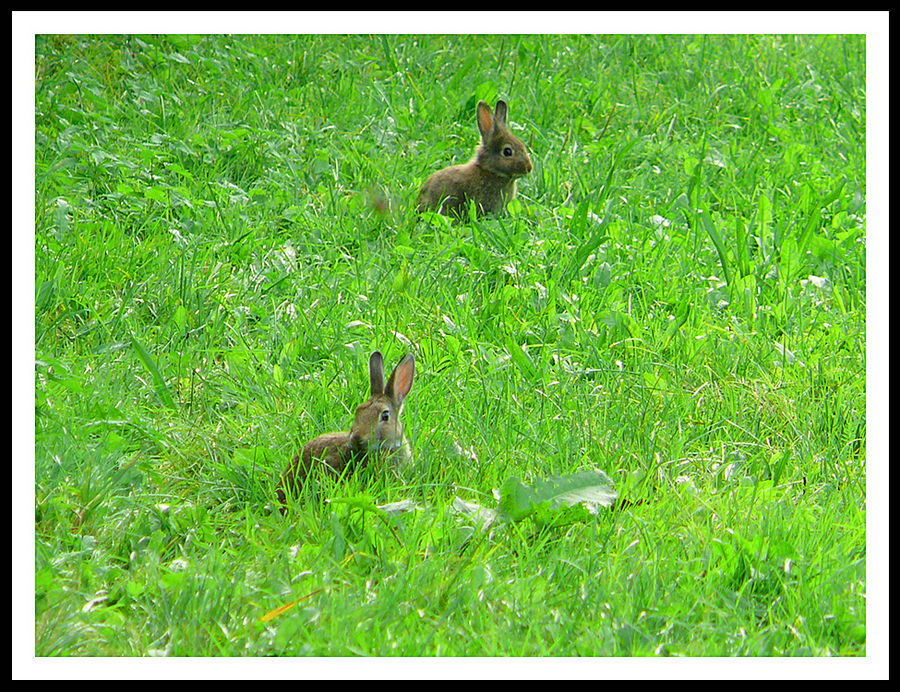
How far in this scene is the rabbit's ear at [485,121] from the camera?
21.5ft

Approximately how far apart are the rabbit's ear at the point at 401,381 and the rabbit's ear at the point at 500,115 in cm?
293

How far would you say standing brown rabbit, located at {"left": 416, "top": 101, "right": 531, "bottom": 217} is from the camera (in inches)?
247

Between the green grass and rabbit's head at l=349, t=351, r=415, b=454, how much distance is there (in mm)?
109

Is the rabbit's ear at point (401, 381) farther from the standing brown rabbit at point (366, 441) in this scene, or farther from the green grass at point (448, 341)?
the green grass at point (448, 341)

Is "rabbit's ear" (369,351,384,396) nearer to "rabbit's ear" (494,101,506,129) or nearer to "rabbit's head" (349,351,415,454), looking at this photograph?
"rabbit's head" (349,351,415,454)

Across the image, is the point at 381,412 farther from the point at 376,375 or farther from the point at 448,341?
the point at 448,341

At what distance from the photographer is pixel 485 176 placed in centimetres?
643

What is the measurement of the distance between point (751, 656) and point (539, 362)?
1.83m

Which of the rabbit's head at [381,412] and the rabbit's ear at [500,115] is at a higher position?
the rabbit's ear at [500,115]

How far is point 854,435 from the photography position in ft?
13.4

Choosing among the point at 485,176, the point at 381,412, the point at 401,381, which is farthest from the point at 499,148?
the point at 381,412

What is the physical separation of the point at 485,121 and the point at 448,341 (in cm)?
239

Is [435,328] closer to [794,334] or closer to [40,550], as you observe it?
[794,334]

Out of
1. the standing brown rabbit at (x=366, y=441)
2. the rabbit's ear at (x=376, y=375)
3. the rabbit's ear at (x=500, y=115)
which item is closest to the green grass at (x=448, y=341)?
the standing brown rabbit at (x=366, y=441)
